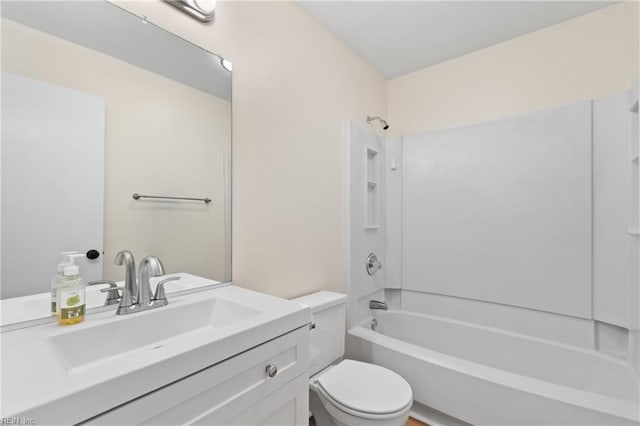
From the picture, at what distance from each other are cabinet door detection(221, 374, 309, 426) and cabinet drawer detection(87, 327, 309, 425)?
19 millimetres

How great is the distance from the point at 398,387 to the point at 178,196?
132 centimetres

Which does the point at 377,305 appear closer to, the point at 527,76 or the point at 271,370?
the point at 271,370

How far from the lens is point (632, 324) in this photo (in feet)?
5.05

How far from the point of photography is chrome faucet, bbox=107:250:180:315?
95 centimetres

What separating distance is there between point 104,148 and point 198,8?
0.71 meters

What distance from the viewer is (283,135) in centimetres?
159

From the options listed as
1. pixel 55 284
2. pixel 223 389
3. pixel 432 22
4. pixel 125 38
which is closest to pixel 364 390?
pixel 223 389

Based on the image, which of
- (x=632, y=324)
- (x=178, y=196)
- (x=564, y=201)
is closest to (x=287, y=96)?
(x=178, y=196)

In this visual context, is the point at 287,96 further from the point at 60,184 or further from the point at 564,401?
A: the point at 564,401

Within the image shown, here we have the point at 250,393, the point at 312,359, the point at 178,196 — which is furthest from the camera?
the point at 312,359

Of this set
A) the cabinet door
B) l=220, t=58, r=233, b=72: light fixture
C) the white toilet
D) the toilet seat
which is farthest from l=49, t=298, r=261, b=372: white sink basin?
l=220, t=58, r=233, b=72: light fixture

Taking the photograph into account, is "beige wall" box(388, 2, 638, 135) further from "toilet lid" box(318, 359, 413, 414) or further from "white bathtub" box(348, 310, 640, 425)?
"toilet lid" box(318, 359, 413, 414)

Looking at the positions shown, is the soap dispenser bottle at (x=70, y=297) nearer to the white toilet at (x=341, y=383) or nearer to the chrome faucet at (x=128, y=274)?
the chrome faucet at (x=128, y=274)

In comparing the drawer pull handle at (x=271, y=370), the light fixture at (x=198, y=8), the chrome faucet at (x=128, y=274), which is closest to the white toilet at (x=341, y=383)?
the drawer pull handle at (x=271, y=370)
